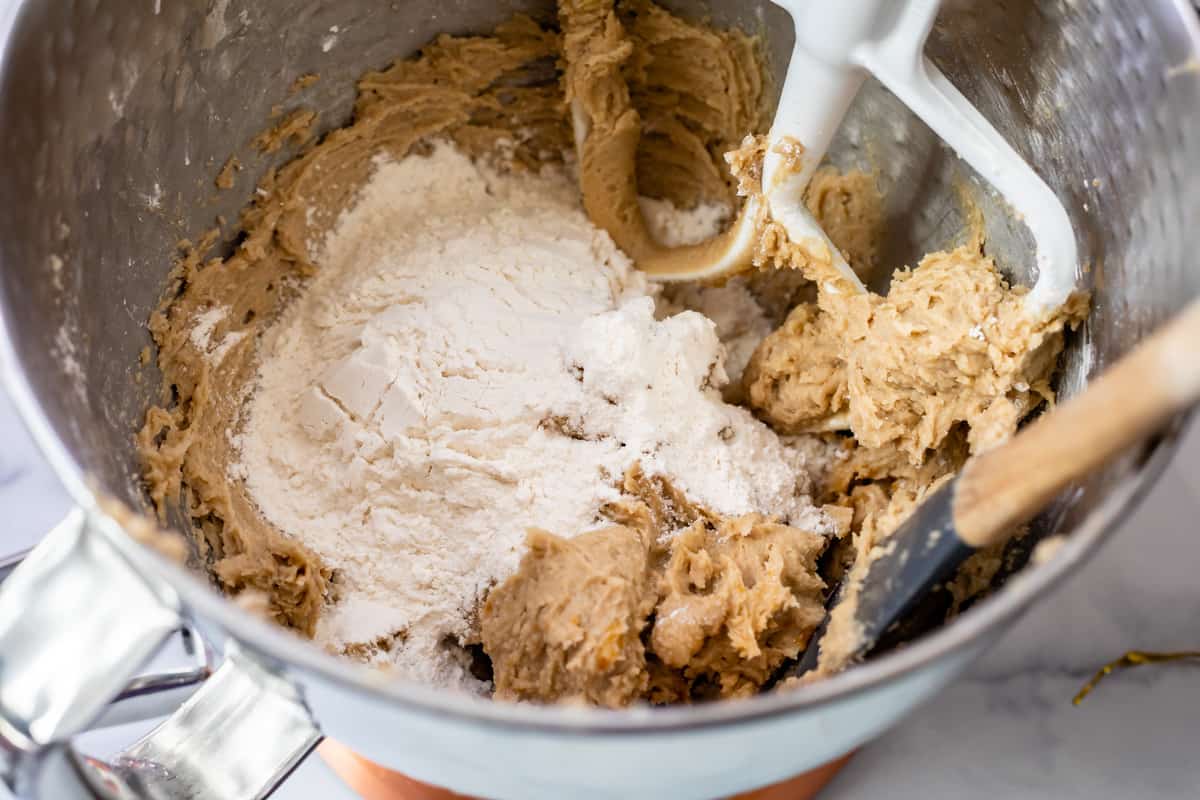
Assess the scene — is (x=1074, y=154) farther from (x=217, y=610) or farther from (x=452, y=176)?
(x=217, y=610)

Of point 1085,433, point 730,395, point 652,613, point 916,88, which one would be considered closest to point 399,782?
point 652,613

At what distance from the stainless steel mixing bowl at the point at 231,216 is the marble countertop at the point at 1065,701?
1.17ft

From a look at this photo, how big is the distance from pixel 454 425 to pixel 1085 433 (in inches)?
27.9

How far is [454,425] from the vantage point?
3.95ft

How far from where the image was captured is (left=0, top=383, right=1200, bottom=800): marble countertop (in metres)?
1.14

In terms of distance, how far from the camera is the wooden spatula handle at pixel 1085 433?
652 mm

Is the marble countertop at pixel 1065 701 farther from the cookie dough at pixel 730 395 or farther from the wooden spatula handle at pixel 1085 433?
the wooden spatula handle at pixel 1085 433

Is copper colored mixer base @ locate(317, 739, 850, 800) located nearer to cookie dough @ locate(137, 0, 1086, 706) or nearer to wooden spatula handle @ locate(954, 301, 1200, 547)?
cookie dough @ locate(137, 0, 1086, 706)

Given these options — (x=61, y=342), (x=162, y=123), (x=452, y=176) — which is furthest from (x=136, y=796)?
(x=452, y=176)

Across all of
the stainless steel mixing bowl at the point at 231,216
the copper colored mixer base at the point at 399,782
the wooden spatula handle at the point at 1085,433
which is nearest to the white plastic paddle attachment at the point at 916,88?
the stainless steel mixing bowl at the point at 231,216

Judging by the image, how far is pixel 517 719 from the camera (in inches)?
23.1

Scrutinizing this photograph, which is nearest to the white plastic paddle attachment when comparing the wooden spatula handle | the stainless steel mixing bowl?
the stainless steel mixing bowl

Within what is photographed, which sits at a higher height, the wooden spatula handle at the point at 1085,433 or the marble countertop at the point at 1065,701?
the wooden spatula handle at the point at 1085,433

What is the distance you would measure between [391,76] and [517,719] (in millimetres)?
950
